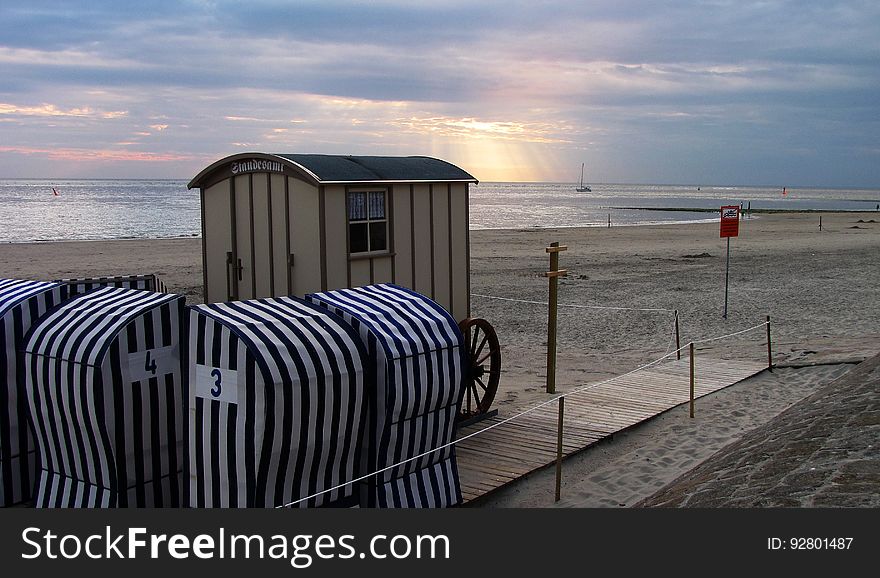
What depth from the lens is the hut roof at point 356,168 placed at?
929 centimetres

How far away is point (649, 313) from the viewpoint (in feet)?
63.2

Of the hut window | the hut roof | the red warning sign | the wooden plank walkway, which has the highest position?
the hut roof

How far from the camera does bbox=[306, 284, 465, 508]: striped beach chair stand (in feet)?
23.6

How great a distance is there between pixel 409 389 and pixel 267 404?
5.07 ft

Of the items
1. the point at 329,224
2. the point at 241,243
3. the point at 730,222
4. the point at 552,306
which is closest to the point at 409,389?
the point at 329,224

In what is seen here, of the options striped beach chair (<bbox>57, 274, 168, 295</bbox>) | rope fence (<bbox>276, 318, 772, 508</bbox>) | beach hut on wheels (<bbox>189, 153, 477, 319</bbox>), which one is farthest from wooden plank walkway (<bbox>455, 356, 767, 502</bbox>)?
striped beach chair (<bbox>57, 274, 168, 295</bbox>)

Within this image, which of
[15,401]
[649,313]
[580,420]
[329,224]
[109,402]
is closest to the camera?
[109,402]

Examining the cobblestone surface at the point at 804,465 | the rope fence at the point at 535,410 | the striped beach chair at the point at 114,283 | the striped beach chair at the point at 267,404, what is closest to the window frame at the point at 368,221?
the striped beach chair at the point at 114,283

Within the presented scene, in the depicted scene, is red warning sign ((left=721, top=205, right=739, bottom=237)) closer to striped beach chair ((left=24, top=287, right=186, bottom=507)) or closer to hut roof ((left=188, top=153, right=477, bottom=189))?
hut roof ((left=188, top=153, right=477, bottom=189))

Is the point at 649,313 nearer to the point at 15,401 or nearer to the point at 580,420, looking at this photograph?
the point at 580,420

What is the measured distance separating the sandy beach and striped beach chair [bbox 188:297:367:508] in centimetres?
231

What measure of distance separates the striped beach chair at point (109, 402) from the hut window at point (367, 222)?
2739 millimetres

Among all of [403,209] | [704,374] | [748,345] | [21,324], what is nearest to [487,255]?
[748,345]
